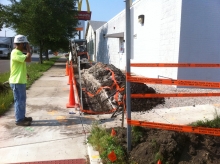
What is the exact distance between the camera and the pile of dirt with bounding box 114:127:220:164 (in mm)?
3301

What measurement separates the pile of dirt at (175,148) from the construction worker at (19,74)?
263cm

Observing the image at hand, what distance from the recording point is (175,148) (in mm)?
3383

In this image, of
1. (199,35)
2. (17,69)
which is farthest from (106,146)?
(199,35)

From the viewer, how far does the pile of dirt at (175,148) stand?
330 centimetres

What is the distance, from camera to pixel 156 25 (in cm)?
1112

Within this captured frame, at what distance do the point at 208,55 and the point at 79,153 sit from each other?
263 inches

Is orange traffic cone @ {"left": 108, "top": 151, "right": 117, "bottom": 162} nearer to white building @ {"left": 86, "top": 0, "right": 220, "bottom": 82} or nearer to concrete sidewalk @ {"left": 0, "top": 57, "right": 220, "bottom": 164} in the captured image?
concrete sidewalk @ {"left": 0, "top": 57, "right": 220, "bottom": 164}

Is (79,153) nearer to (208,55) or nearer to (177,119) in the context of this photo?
(177,119)

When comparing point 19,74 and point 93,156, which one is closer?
point 93,156

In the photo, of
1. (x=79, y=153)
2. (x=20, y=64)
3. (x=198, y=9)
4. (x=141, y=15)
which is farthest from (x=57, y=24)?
(x=79, y=153)

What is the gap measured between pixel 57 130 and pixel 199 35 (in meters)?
6.24

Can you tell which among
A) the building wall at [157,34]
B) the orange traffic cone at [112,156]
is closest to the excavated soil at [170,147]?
the orange traffic cone at [112,156]

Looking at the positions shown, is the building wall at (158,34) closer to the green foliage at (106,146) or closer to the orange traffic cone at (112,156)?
the green foliage at (106,146)

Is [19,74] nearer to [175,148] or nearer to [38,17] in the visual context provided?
[175,148]
